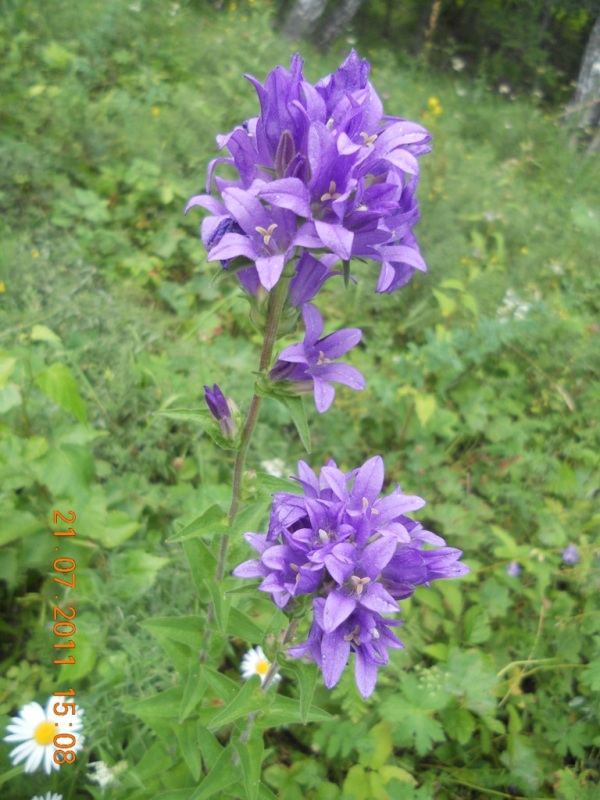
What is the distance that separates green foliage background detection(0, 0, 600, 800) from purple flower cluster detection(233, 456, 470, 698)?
1.02ft

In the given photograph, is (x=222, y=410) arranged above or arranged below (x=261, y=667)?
above

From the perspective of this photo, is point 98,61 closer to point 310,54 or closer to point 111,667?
point 310,54

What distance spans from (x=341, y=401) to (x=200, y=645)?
6.69 feet

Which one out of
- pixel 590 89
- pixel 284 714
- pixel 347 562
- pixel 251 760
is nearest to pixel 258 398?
pixel 347 562

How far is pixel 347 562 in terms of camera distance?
1.33m

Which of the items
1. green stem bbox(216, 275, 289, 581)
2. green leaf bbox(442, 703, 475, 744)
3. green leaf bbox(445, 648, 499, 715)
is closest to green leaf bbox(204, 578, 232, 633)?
green stem bbox(216, 275, 289, 581)

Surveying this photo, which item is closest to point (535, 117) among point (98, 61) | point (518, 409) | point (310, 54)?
point (310, 54)

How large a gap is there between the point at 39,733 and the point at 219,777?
0.77 meters

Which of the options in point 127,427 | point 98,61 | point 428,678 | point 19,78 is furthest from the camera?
point 98,61

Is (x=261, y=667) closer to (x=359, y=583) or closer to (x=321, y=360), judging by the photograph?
(x=359, y=583)

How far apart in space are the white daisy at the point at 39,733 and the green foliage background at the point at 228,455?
0.11 m

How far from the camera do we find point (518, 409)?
387 cm

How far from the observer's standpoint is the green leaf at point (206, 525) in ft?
5.52

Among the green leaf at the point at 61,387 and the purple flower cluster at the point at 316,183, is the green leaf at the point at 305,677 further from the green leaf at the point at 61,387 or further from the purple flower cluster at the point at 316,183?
the green leaf at the point at 61,387
